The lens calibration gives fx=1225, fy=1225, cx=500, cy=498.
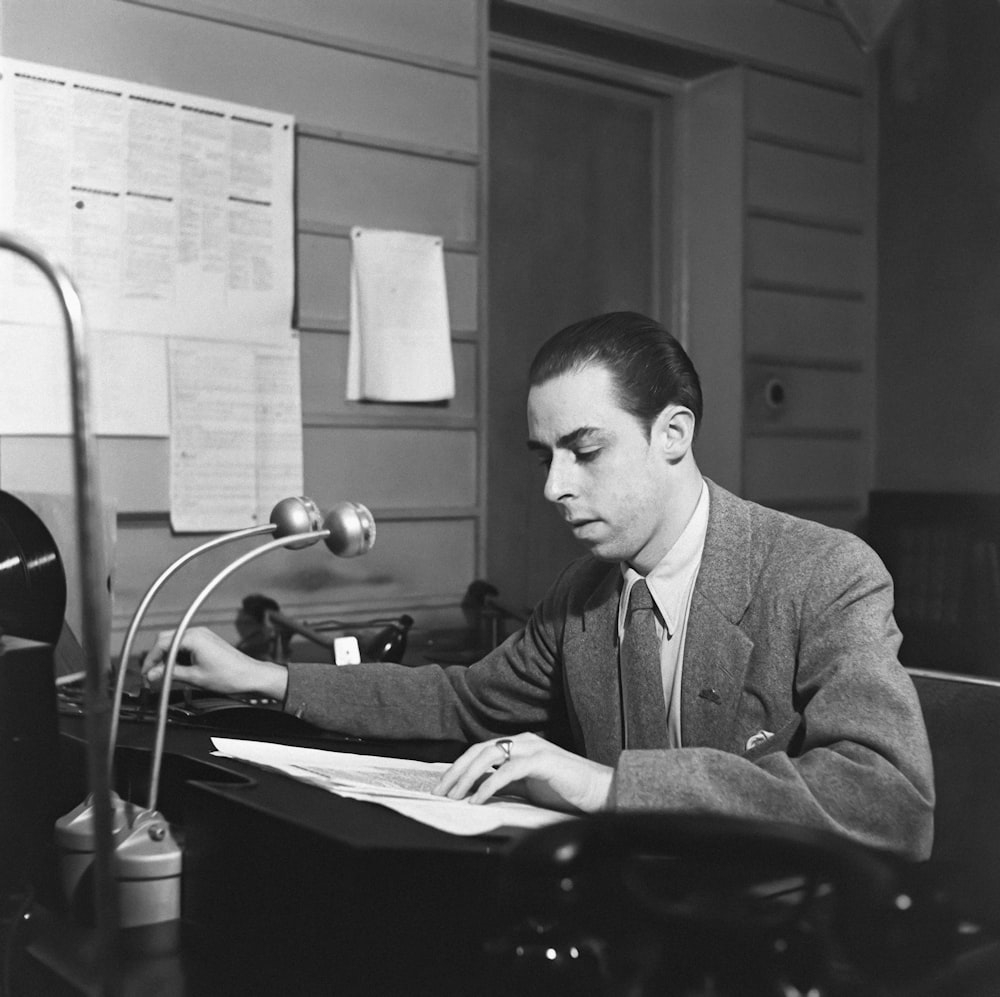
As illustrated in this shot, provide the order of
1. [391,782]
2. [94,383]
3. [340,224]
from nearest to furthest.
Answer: [391,782] < [94,383] < [340,224]

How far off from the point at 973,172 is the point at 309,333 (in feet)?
6.93

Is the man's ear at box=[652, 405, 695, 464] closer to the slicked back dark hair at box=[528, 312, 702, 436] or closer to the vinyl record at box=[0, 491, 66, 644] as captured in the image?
the slicked back dark hair at box=[528, 312, 702, 436]

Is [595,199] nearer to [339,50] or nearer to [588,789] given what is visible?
[339,50]

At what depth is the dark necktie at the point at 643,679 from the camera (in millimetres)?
1403

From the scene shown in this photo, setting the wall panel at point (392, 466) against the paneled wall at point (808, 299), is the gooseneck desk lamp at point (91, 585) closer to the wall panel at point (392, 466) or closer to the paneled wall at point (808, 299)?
the wall panel at point (392, 466)

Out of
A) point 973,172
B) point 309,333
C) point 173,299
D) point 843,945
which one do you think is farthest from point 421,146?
point 843,945

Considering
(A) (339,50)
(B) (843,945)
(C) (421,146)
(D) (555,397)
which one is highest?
(A) (339,50)

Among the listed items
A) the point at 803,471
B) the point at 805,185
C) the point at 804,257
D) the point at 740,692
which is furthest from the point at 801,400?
the point at 740,692

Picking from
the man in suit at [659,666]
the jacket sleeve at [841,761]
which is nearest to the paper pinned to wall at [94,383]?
the man in suit at [659,666]

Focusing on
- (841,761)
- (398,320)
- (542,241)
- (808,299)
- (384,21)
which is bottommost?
(841,761)

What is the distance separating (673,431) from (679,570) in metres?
0.16

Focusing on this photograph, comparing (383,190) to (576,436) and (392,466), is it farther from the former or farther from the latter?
(576,436)

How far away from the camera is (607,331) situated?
54.4 inches

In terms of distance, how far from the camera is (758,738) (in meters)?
1.30
